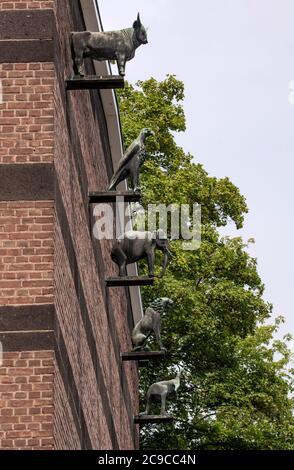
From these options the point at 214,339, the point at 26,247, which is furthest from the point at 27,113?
the point at 214,339

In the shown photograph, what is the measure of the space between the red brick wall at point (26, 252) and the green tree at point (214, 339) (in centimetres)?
2368

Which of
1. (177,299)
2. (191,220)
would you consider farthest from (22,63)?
(191,220)

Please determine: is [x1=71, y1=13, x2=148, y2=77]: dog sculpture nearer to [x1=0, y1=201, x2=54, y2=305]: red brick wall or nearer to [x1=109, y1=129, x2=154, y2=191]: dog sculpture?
[x1=109, y1=129, x2=154, y2=191]: dog sculpture

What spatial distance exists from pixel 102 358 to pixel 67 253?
4.91 meters

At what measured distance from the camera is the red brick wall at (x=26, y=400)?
1856 cm

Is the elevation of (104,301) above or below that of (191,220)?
below

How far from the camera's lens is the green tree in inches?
1713

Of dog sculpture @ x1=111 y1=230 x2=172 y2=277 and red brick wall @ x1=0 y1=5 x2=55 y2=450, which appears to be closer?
red brick wall @ x1=0 y1=5 x2=55 y2=450

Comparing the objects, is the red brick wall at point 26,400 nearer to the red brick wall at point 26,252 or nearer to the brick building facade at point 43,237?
the brick building facade at point 43,237

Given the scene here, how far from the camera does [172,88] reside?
48.2 metres

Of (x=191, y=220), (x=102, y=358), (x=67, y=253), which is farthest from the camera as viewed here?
(x=191, y=220)

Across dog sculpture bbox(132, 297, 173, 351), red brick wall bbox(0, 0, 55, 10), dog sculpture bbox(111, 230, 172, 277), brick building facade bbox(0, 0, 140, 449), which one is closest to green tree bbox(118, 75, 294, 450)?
dog sculpture bbox(132, 297, 173, 351)

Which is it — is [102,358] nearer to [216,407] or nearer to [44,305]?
[44,305]

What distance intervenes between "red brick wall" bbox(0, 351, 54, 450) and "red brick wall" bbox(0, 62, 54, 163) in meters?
2.24
